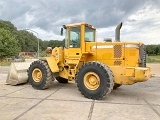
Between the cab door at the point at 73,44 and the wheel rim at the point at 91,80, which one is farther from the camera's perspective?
the cab door at the point at 73,44

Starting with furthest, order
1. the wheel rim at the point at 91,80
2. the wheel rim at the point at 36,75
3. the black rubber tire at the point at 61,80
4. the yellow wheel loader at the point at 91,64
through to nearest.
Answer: the black rubber tire at the point at 61,80 < the wheel rim at the point at 36,75 < the wheel rim at the point at 91,80 < the yellow wheel loader at the point at 91,64

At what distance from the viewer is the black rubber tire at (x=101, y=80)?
24.1 ft

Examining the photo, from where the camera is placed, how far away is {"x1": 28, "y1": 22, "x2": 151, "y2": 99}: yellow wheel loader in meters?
7.45

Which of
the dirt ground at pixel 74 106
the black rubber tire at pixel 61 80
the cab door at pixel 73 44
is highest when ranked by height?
the cab door at pixel 73 44

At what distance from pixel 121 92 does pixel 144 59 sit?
1.66 m

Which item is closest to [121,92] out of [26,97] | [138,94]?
[138,94]

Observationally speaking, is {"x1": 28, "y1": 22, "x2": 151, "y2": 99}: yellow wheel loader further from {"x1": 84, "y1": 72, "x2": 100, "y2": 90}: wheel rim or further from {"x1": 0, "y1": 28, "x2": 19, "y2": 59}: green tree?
{"x1": 0, "y1": 28, "x2": 19, "y2": 59}: green tree

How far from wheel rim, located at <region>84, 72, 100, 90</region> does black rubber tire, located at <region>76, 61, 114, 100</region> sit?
0.10m

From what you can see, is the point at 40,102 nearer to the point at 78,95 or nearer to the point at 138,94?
the point at 78,95

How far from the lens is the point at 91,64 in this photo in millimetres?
7758

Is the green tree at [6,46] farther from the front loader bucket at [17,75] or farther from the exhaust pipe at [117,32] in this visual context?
the exhaust pipe at [117,32]

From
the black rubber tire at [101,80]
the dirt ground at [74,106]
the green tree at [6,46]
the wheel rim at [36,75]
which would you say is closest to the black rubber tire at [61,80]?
the wheel rim at [36,75]

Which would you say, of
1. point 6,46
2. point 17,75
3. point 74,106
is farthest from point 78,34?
point 6,46

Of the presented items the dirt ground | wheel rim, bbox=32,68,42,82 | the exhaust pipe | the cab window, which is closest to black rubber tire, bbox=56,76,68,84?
wheel rim, bbox=32,68,42,82
